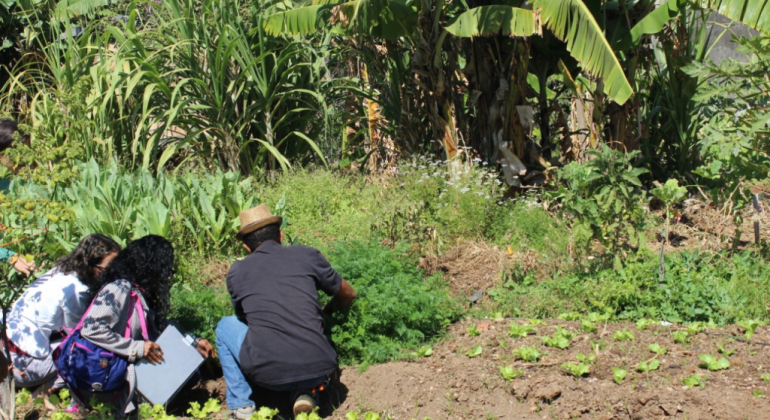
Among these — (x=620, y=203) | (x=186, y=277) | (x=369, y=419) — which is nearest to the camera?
(x=369, y=419)

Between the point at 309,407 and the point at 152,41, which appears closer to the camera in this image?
the point at 309,407

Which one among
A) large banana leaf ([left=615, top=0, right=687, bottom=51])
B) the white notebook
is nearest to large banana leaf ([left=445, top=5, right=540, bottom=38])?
large banana leaf ([left=615, top=0, right=687, bottom=51])

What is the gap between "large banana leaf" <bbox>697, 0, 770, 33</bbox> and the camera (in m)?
6.03

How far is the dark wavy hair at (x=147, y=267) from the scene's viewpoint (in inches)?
170

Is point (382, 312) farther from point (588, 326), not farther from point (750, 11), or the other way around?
point (750, 11)

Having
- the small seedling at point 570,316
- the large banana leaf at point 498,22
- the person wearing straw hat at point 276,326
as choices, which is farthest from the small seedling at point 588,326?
the large banana leaf at point 498,22

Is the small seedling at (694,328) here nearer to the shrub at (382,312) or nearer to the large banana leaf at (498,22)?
the shrub at (382,312)

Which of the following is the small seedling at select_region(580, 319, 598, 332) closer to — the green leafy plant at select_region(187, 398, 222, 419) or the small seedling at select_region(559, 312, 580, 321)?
the small seedling at select_region(559, 312, 580, 321)

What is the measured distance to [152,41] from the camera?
887cm

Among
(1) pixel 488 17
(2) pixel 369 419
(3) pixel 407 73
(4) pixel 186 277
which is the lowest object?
(4) pixel 186 277

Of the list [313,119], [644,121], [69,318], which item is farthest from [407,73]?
[69,318]

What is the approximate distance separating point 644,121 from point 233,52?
4.80 metres

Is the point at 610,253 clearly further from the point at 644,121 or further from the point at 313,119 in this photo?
the point at 313,119

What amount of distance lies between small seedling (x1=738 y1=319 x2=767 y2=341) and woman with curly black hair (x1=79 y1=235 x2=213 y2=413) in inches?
133
